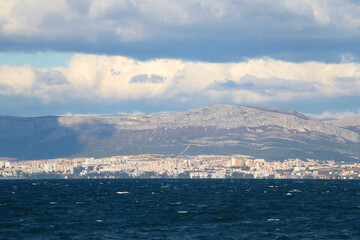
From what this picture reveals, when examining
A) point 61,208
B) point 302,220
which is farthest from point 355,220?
point 61,208

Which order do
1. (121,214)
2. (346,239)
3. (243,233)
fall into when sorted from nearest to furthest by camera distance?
(346,239), (243,233), (121,214)

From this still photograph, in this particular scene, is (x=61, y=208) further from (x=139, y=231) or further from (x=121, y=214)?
(x=139, y=231)

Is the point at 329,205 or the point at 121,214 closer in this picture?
the point at 121,214

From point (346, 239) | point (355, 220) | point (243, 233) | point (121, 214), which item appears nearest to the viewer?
point (346, 239)

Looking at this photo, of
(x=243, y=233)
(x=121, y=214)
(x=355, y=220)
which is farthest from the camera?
(x=121, y=214)

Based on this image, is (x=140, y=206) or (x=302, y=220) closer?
(x=302, y=220)

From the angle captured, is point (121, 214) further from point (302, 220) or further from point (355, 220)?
point (355, 220)

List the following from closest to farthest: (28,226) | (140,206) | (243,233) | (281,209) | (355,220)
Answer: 1. (243,233)
2. (28,226)
3. (355,220)
4. (281,209)
5. (140,206)

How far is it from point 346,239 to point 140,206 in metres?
67.3

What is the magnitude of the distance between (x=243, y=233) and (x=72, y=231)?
27898 millimetres

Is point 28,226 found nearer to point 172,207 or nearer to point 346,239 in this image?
point 172,207

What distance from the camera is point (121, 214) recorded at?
124938 mm

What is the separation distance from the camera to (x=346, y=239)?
293 feet

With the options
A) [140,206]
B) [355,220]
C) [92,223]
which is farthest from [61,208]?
[355,220]
